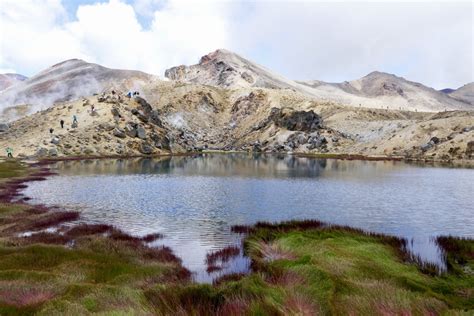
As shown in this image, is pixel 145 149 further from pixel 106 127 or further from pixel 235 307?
pixel 235 307

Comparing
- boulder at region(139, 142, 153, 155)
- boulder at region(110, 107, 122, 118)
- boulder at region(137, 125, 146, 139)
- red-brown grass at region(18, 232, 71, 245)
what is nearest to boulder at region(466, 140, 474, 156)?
boulder at region(139, 142, 153, 155)

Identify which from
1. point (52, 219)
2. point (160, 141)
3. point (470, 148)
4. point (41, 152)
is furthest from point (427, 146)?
point (52, 219)

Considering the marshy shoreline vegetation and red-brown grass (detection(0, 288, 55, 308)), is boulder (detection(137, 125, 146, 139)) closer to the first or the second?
the marshy shoreline vegetation

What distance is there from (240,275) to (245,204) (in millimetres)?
27888

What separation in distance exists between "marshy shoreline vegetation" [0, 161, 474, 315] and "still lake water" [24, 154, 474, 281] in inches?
80.6

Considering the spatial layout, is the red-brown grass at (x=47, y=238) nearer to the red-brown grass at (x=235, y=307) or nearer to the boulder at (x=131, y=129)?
the red-brown grass at (x=235, y=307)

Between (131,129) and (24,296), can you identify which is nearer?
(24,296)

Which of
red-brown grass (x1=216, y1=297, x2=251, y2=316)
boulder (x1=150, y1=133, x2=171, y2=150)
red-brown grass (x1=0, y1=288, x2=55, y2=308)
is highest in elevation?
boulder (x1=150, y1=133, x2=171, y2=150)

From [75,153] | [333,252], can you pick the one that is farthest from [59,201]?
[75,153]

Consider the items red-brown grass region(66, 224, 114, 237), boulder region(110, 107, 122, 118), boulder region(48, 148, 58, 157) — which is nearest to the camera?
red-brown grass region(66, 224, 114, 237)

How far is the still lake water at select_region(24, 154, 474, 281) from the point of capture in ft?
110

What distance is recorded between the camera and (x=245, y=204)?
4828 cm

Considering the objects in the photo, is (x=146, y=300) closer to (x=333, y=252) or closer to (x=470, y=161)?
(x=333, y=252)

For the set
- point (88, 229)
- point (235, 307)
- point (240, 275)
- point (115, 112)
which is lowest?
point (88, 229)
